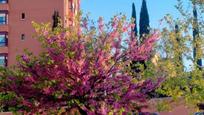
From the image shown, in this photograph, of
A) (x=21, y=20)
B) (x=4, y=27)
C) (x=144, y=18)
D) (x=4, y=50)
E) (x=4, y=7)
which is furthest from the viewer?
(x=144, y=18)

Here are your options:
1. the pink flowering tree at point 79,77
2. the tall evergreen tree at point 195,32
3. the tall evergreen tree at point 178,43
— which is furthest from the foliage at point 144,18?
the pink flowering tree at point 79,77

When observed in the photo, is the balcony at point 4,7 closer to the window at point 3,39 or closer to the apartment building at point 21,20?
the apartment building at point 21,20

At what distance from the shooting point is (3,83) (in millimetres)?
19438

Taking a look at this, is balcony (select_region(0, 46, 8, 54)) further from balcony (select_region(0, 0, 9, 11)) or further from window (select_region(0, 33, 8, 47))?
balcony (select_region(0, 0, 9, 11))

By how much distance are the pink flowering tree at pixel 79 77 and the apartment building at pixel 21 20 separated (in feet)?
109

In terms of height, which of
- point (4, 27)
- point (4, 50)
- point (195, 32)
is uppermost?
point (4, 27)

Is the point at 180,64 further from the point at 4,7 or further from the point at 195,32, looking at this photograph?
the point at 4,7

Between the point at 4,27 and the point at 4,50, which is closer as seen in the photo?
the point at 4,50

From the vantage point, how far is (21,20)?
179 feet

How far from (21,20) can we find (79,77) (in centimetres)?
3709

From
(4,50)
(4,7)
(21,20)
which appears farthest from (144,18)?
(4,50)

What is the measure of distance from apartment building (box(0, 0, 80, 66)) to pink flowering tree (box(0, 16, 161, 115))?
33.4m

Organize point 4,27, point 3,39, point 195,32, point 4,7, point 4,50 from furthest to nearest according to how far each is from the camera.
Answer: point 4,7 < point 4,27 < point 3,39 < point 4,50 < point 195,32

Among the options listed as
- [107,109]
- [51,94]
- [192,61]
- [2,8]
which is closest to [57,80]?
[51,94]
